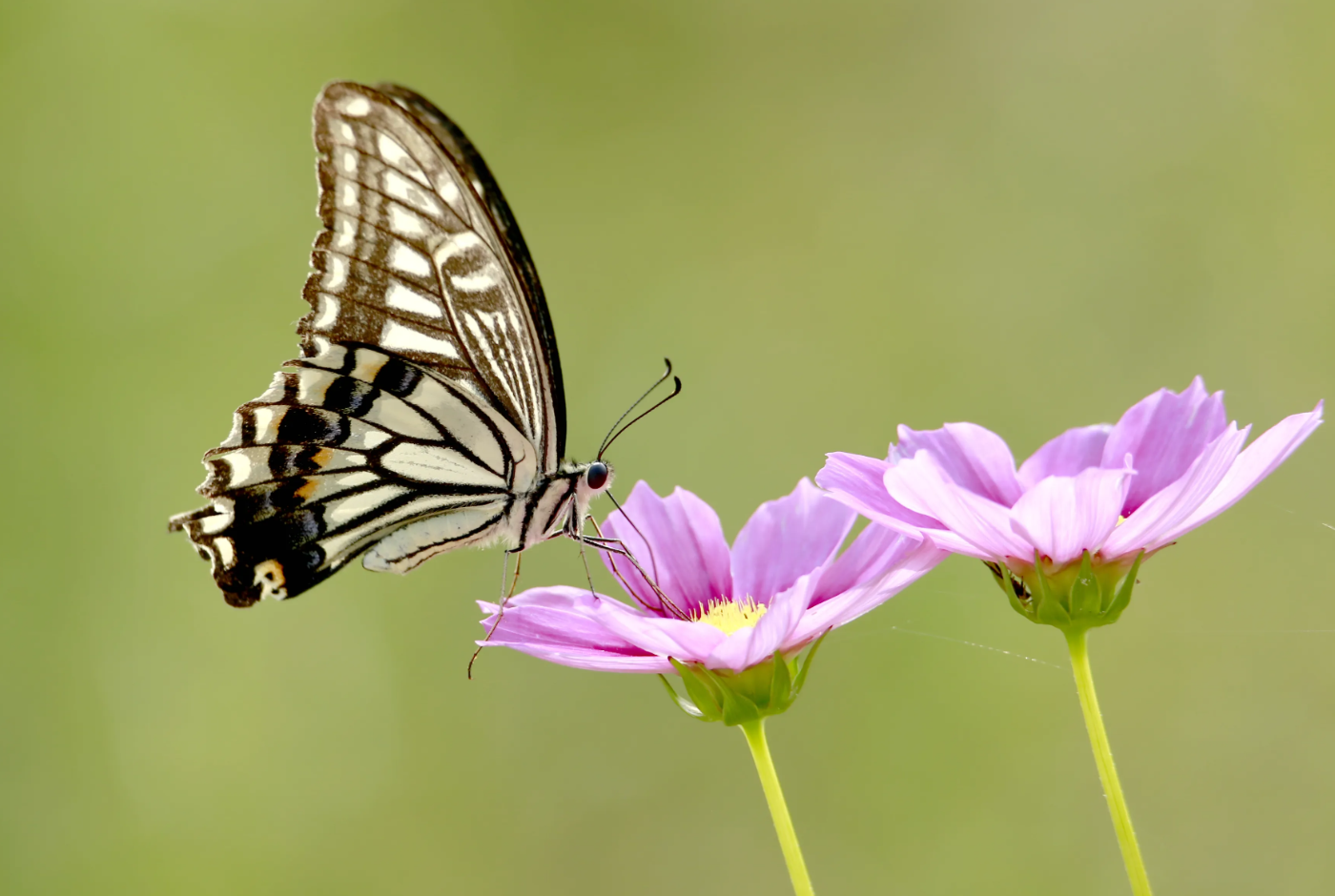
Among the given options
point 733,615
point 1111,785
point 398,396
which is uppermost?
point 398,396

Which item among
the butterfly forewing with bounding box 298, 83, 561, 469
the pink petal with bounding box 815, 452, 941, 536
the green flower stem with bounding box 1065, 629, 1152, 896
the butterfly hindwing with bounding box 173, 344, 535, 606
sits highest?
the butterfly forewing with bounding box 298, 83, 561, 469

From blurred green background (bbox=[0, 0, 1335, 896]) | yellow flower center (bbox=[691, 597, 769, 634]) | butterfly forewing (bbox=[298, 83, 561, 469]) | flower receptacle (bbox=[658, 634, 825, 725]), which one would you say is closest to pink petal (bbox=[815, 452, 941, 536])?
flower receptacle (bbox=[658, 634, 825, 725])

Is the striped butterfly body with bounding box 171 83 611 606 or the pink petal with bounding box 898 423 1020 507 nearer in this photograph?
the pink petal with bounding box 898 423 1020 507

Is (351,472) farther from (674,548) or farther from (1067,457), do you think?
(1067,457)

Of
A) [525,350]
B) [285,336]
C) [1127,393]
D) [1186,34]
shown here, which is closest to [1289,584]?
[1127,393]

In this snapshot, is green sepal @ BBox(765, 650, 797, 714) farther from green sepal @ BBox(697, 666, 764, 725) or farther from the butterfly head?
the butterfly head

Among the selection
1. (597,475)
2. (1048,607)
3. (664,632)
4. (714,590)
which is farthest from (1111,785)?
(597,475)

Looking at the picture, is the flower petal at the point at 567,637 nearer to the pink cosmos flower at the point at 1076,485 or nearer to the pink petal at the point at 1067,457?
the pink cosmos flower at the point at 1076,485
